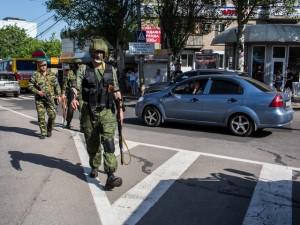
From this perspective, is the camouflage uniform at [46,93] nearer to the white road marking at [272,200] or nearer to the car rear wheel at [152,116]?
the car rear wheel at [152,116]

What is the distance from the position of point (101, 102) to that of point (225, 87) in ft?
19.8

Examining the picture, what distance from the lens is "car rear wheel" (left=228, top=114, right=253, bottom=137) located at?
36.9ft

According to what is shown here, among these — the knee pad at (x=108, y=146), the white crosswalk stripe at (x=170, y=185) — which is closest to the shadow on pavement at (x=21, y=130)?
the white crosswalk stripe at (x=170, y=185)

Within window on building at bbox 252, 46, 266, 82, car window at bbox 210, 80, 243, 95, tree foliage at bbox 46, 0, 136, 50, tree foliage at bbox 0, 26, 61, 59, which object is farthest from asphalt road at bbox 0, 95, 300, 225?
tree foliage at bbox 0, 26, 61, 59

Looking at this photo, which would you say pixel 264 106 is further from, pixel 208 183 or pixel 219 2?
pixel 219 2

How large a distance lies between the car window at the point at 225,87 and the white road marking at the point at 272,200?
411 cm

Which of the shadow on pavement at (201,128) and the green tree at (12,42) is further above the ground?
the green tree at (12,42)

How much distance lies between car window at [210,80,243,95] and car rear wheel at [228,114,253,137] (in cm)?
60

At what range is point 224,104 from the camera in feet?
37.7

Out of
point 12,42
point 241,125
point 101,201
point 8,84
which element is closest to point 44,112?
point 241,125

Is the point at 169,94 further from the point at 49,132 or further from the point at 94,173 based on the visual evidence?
the point at 94,173

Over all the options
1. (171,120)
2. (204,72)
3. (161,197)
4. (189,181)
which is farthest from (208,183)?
(204,72)

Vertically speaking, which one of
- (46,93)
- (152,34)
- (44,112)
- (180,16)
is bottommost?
(44,112)

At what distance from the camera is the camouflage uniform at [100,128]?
240 inches
